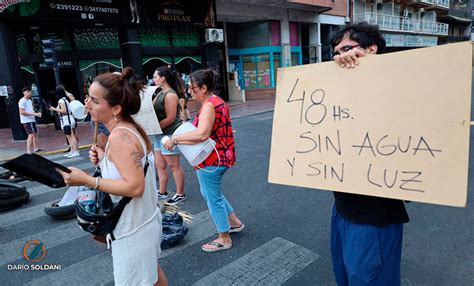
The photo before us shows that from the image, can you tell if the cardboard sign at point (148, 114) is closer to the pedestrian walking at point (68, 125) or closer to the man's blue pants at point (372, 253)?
the man's blue pants at point (372, 253)

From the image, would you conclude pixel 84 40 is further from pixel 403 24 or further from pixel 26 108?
pixel 403 24

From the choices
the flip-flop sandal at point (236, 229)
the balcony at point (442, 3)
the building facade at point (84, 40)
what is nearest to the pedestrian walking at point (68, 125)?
the building facade at point (84, 40)

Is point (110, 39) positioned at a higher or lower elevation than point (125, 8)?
lower

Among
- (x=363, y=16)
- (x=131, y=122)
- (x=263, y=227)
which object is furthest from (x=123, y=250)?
(x=363, y=16)

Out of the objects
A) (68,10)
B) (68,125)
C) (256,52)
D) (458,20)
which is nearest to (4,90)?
(68,10)

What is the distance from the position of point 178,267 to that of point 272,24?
19.8 metres

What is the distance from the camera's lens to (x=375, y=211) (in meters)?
1.58

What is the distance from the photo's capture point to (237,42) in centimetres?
2234

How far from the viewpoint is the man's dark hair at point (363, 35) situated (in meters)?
1.54

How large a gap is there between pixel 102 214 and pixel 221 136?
1.53 m

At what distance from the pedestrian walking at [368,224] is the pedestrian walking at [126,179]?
107 cm

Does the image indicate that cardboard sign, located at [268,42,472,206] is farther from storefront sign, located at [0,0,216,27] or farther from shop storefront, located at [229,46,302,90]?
shop storefront, located at [229,46,302,90]

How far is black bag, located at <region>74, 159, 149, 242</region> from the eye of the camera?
1828 millimetres

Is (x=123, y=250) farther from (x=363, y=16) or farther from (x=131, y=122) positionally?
(x=363, y=16)
